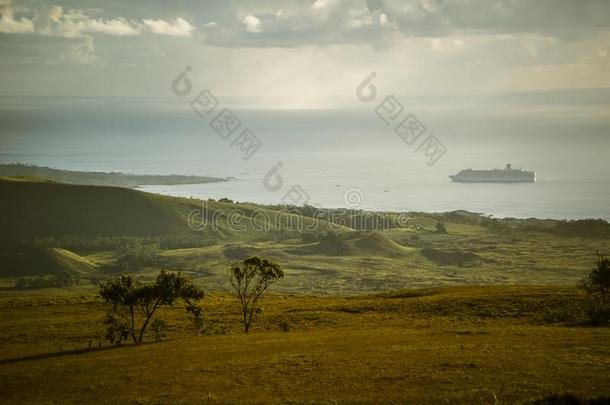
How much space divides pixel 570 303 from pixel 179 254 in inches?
5713

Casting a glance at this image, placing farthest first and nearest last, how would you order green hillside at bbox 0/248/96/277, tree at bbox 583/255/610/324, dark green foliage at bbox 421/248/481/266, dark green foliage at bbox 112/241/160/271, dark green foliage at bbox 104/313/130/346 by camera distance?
1. dark green foliage at bbox 421/248/481/266
2. dark green foliage at bbox 112/241/160/271
3. green hillside at bbox 0/248/96/277
4. tree at bbox 583/255/610/324
5. dark green foliage at bbox 104/313/130/346

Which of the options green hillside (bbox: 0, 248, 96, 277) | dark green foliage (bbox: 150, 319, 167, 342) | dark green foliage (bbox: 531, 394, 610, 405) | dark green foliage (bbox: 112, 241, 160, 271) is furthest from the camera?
dark green foliage (bbox: 112, 241, 160, 271)

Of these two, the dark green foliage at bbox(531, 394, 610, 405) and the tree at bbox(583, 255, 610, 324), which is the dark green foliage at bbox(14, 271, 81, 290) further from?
the dark green foliage at bbox(531, 394, 610, 405)

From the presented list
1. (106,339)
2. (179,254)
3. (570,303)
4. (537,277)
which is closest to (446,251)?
(537,277)

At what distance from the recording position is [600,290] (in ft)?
180

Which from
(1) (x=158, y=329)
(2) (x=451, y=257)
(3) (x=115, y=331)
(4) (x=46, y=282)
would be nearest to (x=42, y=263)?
(4) (x=46, y=282)

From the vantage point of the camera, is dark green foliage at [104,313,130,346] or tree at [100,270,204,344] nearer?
dark green foliage at [104,313,130,346]

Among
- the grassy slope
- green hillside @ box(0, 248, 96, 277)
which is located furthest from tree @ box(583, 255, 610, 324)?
green hillside @ box(0, 248, 96, 277)

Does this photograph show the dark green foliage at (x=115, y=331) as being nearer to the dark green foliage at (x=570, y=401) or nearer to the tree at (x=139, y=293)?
the tree at (x=139, y=293)

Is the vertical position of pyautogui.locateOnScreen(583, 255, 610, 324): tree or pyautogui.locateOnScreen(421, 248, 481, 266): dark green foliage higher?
pyautogui.locateOnScreen(583, 255, 610, 324): tree

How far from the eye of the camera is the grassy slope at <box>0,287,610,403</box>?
98.3 feet

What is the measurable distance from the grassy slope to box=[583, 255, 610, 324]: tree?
4213 mm

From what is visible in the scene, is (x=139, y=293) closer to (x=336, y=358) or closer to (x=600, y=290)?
(x=336, y=358)

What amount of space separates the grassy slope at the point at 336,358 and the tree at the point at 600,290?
4.21 metres
